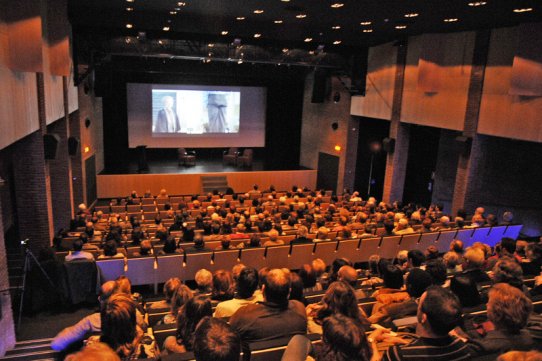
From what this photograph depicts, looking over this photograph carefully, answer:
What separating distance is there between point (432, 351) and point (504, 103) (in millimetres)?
9600

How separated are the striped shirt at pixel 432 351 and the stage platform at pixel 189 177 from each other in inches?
578

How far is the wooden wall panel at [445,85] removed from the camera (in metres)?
11.3

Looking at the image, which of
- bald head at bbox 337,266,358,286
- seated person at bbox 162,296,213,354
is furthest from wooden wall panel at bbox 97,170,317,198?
seated person at bbox 162,296,213,354

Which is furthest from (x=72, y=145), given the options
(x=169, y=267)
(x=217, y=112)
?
(x=217, y=112)

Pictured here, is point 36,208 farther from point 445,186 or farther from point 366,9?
point 445,186

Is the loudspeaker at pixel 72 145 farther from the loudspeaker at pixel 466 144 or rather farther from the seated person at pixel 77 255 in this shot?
the loudspeaker at pixel 466 144

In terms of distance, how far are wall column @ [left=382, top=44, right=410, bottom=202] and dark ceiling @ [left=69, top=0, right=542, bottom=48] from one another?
1115 millimetres

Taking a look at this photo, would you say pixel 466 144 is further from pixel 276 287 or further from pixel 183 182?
pixel 183 182

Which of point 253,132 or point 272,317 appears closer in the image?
point 272,317

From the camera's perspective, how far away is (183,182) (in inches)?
648

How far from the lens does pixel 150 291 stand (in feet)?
23.2

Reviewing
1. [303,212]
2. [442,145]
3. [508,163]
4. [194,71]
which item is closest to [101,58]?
[194,71]

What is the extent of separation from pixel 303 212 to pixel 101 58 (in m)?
8.29

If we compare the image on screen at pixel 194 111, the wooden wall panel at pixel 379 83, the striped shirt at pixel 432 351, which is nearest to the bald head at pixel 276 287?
the striped shirt at pixel 432 351
